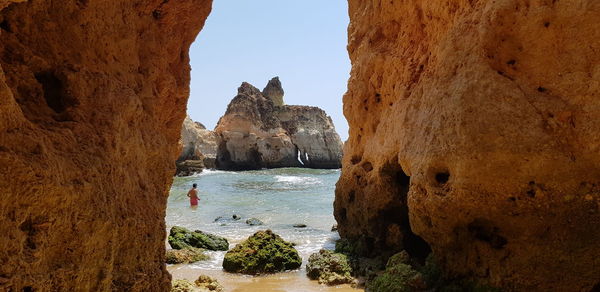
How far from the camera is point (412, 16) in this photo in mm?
9070

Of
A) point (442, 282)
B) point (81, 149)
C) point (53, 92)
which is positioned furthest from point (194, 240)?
point (81, 149)

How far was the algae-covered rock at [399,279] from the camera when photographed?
6371mm

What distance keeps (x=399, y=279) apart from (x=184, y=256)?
5501 millimetres

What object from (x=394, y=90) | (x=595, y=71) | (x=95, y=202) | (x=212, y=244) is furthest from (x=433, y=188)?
(x=212, y=244)

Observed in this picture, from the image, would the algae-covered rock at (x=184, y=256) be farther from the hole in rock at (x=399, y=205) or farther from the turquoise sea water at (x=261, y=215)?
the hole in rock at (x=399, y=205)

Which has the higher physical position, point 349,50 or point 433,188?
point 349,50

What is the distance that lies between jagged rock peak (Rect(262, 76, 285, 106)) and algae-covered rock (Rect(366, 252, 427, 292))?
202 feet

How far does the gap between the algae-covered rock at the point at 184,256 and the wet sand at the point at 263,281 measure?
15.8 inches

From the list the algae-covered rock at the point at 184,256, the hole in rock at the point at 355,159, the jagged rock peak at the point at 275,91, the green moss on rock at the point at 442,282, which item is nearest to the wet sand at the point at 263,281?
the algae-covered rock at the point at 184,256

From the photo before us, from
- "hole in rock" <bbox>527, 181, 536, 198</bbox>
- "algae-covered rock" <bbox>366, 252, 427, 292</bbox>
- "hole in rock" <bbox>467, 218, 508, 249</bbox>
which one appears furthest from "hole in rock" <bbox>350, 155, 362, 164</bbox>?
"hole in rock" <bbox>527, 181, 536, 198</bbox>

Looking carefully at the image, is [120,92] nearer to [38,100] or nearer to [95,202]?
[38,100]

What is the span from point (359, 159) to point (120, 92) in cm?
775

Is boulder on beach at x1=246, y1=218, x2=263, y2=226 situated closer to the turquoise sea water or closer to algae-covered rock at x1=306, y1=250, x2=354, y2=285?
the turquoise sea water

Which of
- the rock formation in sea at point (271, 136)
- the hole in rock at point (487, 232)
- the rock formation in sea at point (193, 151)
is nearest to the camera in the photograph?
the hole in rock at point (487, 232)
